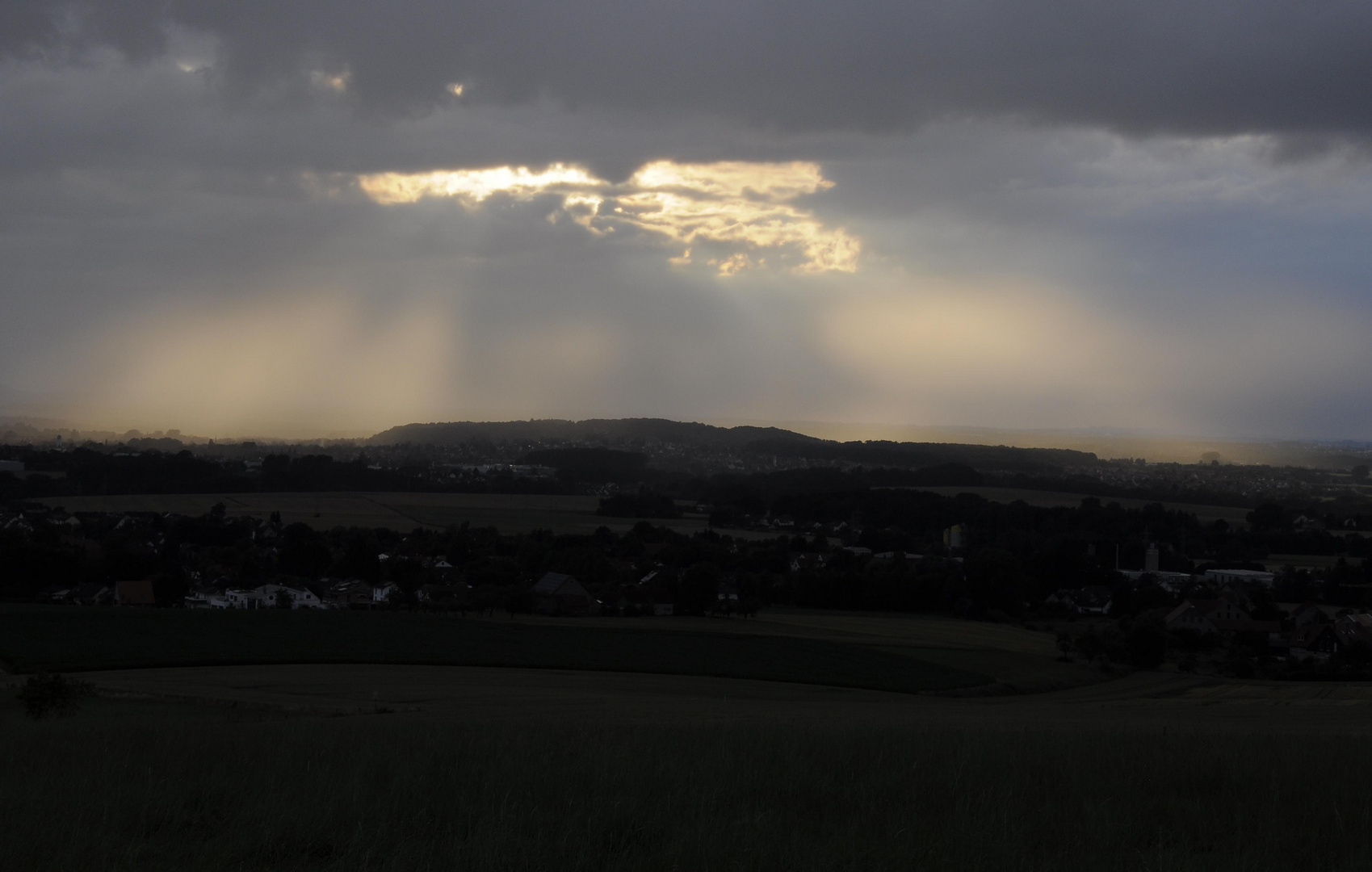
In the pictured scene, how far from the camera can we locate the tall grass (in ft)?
17.7

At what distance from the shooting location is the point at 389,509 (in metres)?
86.2

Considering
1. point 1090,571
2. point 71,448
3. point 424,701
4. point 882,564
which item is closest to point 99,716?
point 424,701

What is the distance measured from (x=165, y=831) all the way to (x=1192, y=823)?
6067 millimetres

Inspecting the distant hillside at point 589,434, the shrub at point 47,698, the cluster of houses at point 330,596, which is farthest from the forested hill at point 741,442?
the shrub at point 47,698

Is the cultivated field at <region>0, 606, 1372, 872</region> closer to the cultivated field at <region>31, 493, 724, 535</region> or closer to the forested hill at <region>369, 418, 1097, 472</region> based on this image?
the cultivated field at <region>31, 493, 724, 535</region>

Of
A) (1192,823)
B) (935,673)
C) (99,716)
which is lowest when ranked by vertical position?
(935,673)

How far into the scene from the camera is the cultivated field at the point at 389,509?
7512 cm

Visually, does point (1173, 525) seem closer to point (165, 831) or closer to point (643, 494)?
point (643, 494)

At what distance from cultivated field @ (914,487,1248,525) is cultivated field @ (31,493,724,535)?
23654 mm

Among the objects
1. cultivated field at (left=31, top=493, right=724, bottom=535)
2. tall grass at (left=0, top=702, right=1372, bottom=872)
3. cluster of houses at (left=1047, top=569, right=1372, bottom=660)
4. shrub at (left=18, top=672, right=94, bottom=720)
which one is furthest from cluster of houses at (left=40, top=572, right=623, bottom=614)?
tall grass at (left=0, top=702, right=1372, bottom=872)

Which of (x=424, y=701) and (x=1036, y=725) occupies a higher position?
(x=1036, y=725)

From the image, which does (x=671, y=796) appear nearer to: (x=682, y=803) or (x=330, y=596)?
(x=682, y=803)

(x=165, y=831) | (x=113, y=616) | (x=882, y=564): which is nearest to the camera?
(x=165, y=831)

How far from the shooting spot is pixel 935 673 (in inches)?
1260
